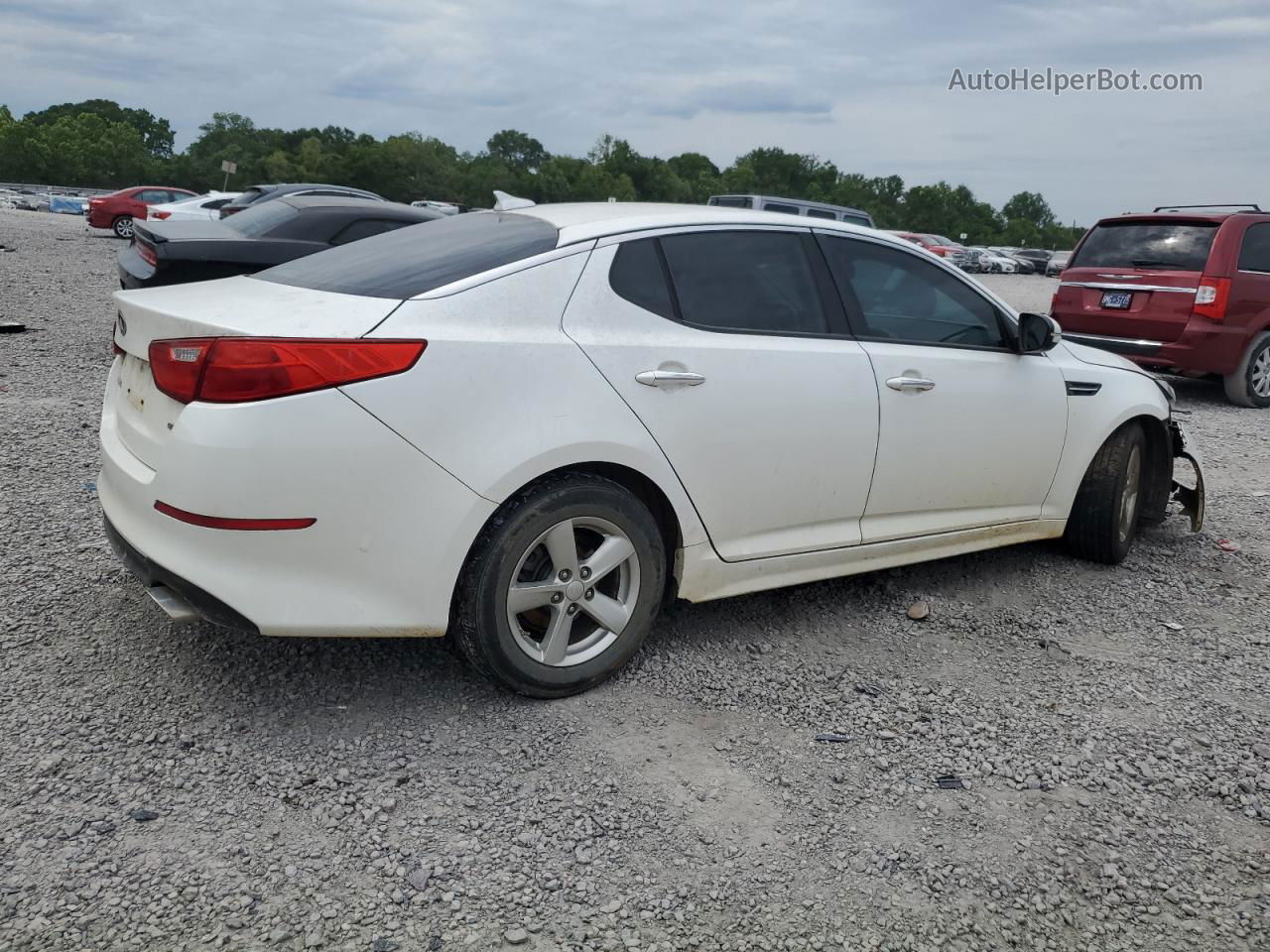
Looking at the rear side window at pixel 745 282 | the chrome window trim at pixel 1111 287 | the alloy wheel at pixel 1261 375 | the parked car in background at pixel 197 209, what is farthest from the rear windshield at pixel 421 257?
the parked car in background at pixel 197 209

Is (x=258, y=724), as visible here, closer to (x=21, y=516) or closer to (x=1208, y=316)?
(x=21, y=516)

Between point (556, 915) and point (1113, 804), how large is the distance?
1670 mm

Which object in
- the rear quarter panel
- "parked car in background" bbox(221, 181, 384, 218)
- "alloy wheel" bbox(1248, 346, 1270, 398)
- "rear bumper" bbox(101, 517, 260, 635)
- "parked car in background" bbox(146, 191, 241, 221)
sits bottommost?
"rear bumper" bbox(101, 517, 260, 635)

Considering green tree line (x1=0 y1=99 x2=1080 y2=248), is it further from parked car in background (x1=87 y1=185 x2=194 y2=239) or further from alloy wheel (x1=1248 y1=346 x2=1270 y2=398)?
alloy wheel (x1=1248 y1=346 x2=1270 y2=398)

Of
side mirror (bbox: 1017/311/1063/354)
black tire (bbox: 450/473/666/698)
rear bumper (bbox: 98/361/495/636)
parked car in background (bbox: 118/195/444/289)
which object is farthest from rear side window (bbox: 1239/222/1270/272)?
rear bumper (bbox: 98/361/495/636)

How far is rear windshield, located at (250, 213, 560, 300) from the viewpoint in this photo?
133 inches

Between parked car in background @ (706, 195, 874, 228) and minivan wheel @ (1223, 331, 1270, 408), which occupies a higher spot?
parked car in background @ (706, 195, 874, 228)

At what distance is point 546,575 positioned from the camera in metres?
3.42

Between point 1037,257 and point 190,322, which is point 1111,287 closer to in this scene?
point 190,322

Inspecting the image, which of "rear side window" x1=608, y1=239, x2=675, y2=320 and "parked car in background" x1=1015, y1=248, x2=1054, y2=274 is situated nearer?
"rear side window" x1=608, y1=239, x2=675, y2=320

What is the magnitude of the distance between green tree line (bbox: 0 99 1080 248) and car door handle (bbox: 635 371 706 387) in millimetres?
75087

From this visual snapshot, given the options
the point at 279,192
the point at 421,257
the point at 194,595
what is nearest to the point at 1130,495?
the point at 421,257

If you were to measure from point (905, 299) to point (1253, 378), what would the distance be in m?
8.16

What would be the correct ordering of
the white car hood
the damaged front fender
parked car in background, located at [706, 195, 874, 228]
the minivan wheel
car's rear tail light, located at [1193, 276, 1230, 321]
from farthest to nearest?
parked car in background, located at [706, 195, 874, 228] → the minivan wheel → car's rear tail light, located at [1193, 276, 1230, 321] → the damaged front fender → the white car hood
